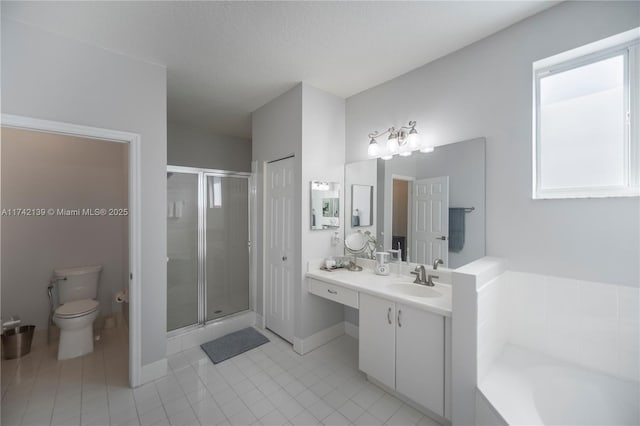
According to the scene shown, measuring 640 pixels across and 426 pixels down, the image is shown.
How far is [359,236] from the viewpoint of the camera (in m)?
2.77

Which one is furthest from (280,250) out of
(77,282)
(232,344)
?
(77,282)

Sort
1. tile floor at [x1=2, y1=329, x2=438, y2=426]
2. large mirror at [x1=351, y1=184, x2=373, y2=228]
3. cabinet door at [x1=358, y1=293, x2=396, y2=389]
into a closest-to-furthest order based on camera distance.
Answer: tile floor at [x1=2, y1=329, x2=438, y2=426]
cabinet door at [x1=358, y1=293, x2=396, y2=389]
large mirror at [x1=351, y1=184, x2=373, y2=228]

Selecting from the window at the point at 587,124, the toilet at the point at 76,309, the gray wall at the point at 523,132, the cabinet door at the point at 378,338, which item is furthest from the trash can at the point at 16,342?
the window at the point at 587,124

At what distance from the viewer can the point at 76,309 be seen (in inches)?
93.7

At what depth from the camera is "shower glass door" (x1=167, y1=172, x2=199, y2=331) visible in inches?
112

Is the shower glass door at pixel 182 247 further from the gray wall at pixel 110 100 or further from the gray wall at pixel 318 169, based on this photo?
the gray wall at pixel 318 169

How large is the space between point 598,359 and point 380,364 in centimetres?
126

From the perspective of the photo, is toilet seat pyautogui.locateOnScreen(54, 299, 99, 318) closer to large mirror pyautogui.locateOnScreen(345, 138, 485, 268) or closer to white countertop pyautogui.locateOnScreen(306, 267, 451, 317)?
white countertop pyautogui.locateOnScreen(306, 267, 451, 317)

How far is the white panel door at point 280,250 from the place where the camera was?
8.74 ft

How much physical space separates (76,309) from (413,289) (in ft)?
10.4

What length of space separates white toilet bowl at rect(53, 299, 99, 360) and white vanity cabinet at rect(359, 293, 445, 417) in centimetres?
261

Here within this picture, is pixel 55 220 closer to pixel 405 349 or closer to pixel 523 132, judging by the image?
pixel 405 349

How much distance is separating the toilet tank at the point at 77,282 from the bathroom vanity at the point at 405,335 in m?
2.75

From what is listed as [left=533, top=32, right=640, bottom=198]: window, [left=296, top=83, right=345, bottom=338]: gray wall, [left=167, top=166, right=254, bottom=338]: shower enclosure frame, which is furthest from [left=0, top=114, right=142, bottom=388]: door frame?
[left=533, top=32, right=640, bottom=198]: window
